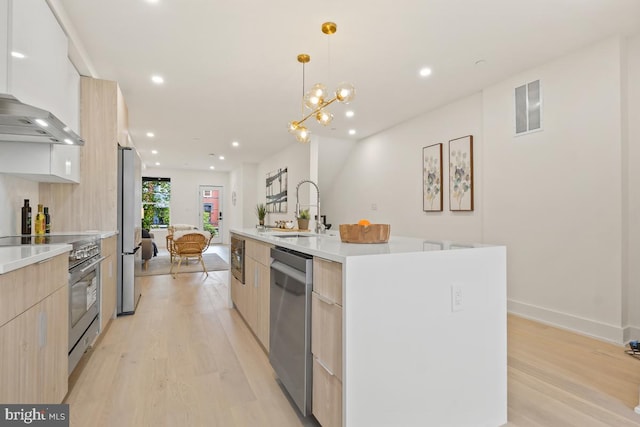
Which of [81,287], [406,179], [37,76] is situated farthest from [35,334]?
[406,179]

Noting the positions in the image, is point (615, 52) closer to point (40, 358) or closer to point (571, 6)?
point (571, 6)

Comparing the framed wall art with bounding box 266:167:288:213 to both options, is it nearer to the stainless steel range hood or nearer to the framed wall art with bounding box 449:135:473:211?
the framed wall art with bounding box 449:135:473:211

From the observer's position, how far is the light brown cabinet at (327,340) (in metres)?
1.29

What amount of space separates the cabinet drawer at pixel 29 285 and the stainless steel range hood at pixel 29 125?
2.65 ft

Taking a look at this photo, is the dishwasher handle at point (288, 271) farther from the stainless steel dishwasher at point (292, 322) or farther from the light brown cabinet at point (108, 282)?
the light brown cabinet at point (108, 282)

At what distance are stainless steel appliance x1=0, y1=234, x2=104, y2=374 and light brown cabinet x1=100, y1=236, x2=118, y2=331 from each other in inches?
5.2

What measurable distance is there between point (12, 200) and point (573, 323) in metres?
4.82

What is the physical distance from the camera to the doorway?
11.1 meters

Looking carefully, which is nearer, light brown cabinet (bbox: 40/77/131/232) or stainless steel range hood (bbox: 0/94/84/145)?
stainless steel range hood (bbox: 0/94/84/145)

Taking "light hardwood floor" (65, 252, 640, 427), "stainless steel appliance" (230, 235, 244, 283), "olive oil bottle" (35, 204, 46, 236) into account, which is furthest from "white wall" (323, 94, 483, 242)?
"olive oil bottle" (35, 204, 46, 236)

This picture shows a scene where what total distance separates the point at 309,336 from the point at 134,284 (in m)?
2.70

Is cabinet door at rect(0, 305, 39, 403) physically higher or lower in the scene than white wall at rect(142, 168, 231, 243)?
lower

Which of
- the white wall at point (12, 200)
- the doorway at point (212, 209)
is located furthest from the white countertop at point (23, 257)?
the doorway at point (212, 209)

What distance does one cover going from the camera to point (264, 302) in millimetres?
2291
